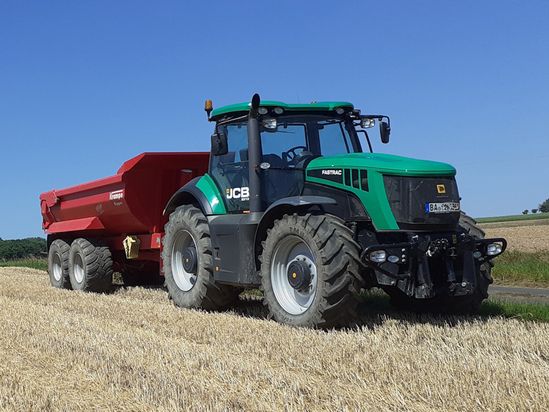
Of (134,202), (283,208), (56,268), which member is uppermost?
(134,202)

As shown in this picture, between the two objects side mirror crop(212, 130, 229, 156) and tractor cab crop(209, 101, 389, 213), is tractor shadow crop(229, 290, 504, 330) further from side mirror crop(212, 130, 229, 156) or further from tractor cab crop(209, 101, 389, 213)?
side mirror crop(212, 130, 229, 156)

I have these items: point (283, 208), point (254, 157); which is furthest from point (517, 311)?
point (254, 157)

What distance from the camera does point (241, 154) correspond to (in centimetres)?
707

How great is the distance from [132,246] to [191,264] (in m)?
2.24

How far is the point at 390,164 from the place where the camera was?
5.97 m

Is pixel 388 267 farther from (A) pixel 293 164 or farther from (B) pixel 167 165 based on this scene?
(B) pixel 167 165

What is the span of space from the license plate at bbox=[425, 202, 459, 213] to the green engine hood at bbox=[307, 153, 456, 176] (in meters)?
0.28

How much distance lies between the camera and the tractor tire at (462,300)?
644 centimetres

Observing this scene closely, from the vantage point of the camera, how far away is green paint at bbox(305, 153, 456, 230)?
589 cm

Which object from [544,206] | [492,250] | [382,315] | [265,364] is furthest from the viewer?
[544,206]

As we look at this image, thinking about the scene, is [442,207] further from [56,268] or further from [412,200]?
[56,268]

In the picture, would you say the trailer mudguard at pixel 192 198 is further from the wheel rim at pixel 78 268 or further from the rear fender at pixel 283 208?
the wheel rim at pixel 78 268

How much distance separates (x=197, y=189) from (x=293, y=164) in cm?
139

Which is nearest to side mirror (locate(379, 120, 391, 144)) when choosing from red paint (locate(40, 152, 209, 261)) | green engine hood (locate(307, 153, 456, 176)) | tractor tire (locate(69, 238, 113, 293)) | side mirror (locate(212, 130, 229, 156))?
green engine hood (locate(307, 153, 456, 176))
